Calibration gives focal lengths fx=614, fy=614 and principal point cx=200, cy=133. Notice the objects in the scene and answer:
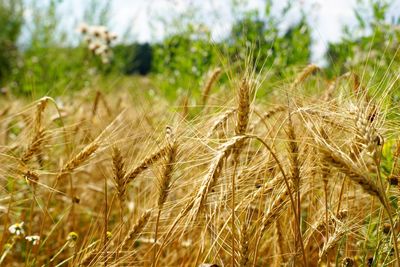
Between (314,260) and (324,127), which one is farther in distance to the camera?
(314,260)

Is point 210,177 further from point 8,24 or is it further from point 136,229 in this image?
point 8,24

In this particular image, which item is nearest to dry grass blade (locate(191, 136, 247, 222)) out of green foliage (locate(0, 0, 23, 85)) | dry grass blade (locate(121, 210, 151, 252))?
dry grass blade (locate(121, 210, 151, 252))

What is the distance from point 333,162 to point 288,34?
591 centimetres

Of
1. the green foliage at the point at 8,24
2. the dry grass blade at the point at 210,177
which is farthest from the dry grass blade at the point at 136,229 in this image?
the green foliage at the point at 8,24

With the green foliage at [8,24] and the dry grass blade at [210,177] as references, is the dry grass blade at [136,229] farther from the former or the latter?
the green foliage at [8,24]

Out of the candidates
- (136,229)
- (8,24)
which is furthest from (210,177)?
(8,24)

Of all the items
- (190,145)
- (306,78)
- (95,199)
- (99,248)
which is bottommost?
(95,199)

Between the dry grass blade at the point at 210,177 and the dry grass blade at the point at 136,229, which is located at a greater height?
the dry grass blade at the point at 210,177

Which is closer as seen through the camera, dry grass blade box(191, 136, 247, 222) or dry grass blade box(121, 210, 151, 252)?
dry grass blade box(191, 136, 247, 222)

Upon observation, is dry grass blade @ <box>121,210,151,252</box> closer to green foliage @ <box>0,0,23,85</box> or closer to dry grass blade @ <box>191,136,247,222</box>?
dry grass blade @ <box>191,136,247,222</box>

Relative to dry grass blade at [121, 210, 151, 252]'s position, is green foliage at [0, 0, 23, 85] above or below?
above

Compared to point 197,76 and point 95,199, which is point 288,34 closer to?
point 197,76

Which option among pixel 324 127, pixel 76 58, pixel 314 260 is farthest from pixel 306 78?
pixel 76 58

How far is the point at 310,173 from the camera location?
1812 mm
